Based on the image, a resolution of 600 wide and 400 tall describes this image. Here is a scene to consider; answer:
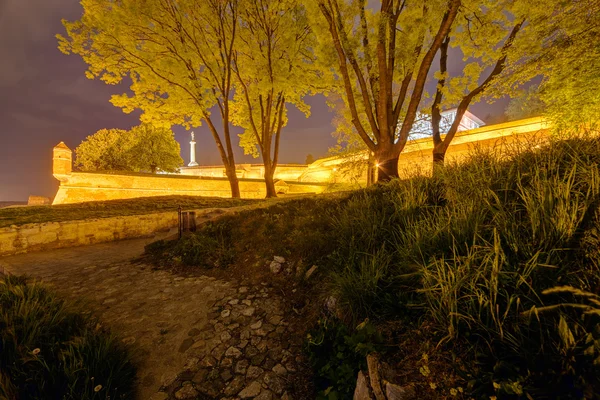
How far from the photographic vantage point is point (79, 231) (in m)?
7.22

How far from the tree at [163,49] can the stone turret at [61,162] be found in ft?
39.2

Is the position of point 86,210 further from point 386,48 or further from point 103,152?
point 103,152

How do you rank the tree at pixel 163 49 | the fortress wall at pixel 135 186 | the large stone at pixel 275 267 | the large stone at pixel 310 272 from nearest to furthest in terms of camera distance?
the large stone at pixel 310 272 < the large stone at pixel 275 267 < the tree at pixel 163 49 < the fortress wall at pixel 135 186

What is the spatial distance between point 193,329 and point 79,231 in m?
7.34

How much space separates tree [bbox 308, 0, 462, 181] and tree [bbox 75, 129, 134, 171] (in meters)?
30.4

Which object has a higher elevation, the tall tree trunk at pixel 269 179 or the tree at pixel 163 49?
the tree at pixel 163 49

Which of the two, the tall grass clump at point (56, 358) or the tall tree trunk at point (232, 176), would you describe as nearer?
the tall grass clump at point (56, 358)

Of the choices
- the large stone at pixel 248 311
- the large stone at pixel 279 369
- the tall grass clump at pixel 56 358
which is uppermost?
the tall grass clump at pixel 56 358

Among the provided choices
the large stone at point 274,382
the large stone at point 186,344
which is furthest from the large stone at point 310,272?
the large stone at point 186,344

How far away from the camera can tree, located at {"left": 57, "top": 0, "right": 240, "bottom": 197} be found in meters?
10.0

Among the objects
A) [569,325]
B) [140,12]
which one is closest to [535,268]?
[569,325]

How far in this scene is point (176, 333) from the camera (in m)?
2.83

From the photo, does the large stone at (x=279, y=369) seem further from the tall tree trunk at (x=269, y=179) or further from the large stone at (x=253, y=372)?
the tall tree trunk at (x=269, y=179)

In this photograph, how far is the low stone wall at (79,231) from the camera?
6223mm
